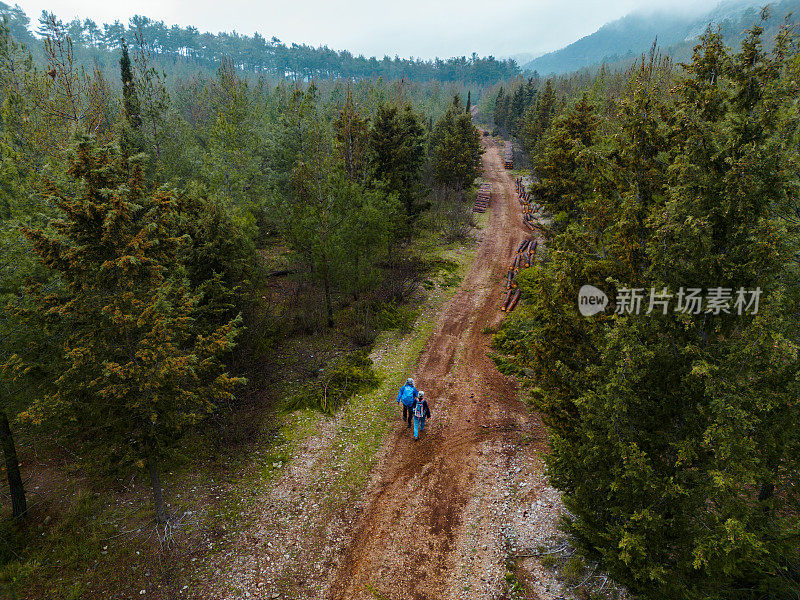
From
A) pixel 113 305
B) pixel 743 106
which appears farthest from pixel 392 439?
pixel 743 106

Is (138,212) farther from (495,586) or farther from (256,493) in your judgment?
(495,586)

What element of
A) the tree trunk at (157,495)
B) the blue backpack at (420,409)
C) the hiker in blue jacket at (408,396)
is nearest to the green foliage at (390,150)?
the hiker in blue jacket at (408,396)

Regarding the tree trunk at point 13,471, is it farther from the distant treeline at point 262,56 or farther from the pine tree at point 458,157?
the distant treeline at point 262,56

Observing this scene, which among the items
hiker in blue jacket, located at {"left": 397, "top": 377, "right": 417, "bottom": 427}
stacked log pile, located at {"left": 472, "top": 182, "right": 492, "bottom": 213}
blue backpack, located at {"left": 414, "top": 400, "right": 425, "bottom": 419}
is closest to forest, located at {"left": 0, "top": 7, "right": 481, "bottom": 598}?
hiker in blue jacket, located at {"left": 397, "top": 377, "right": 417, "bottom": 427}

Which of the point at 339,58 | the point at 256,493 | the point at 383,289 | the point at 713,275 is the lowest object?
the point at 256,493

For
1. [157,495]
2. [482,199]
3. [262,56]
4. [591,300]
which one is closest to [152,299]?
[157,495]

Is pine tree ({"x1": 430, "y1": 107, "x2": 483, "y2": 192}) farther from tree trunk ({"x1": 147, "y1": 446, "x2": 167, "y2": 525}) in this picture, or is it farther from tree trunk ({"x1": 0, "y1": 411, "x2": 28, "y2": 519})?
tree trunk ({"x1": 0, "y1": 411, "x2": 28, "y2": 519})
